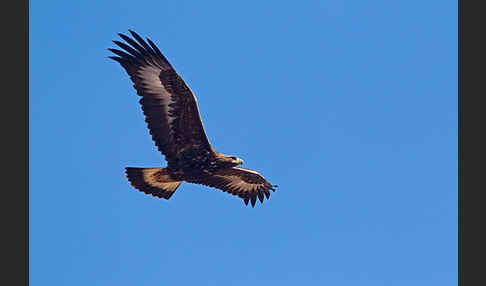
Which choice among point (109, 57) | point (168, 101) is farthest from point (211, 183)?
point (109, 57)

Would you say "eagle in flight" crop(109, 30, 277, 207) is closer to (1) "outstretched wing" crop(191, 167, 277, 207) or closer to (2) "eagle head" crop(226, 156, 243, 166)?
(2) "eagle head" crop(226, 156, 243, 166)

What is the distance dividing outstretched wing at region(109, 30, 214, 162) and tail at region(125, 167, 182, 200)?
799mm

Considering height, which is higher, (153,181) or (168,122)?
(168,122)

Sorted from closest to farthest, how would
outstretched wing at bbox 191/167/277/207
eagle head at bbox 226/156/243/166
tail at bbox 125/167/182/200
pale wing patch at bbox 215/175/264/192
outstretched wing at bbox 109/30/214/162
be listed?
outstretched wing at bbox 109/30/214/162 < eagle head at bbox 226/156/243/166 < tail at bbox 125/167/182/200 < outstretched wing at bbox 191/167/277/207 < pale wing patch at bbox 215/175/264/192

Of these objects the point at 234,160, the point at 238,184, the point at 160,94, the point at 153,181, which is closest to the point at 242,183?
the point at 238,184

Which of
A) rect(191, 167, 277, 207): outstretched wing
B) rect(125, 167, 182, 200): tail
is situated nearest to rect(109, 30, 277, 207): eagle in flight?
rect(125, 167, 182, 200): tail

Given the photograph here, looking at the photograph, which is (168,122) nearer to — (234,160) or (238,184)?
(234,160)

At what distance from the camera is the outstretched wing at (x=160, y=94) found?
12141mm

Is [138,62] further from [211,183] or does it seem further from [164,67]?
[211,183]

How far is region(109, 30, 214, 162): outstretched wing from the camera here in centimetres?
1214

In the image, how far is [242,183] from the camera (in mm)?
14156

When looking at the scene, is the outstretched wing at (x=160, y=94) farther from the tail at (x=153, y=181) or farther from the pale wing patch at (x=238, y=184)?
the pale wing patch at (x=238, y=184)

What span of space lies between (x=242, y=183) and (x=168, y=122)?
8.55ft
